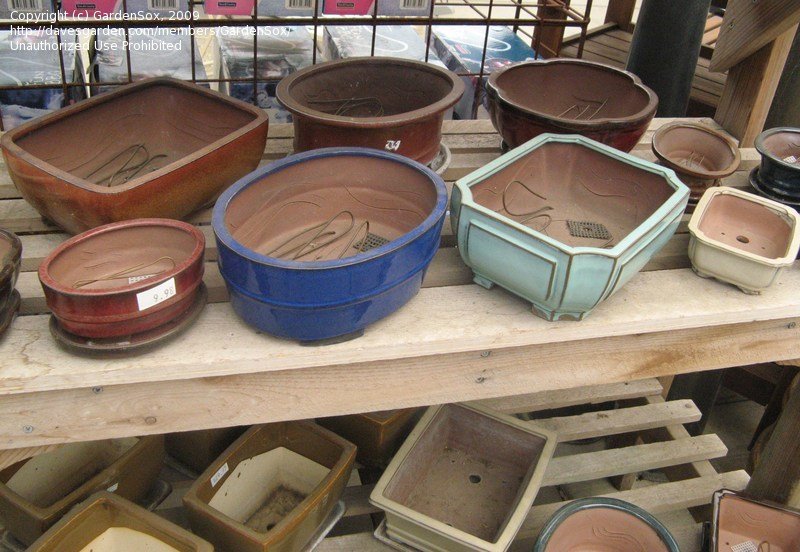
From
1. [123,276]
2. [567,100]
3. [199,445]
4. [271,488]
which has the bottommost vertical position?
[271,488]

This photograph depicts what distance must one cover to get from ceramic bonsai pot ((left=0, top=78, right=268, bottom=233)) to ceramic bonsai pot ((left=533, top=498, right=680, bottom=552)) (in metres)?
0.84

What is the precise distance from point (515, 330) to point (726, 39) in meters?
0.98

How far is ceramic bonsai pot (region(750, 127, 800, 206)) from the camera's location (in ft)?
4.17

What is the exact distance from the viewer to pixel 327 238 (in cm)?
114

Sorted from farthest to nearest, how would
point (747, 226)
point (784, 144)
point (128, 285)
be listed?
1. point (784, 144)
2. point (747, 226)
3. point (128, 285)

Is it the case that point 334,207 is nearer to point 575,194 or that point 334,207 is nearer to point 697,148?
point 575,194

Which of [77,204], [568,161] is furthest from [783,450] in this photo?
[77,204]

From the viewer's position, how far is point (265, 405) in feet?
3.39

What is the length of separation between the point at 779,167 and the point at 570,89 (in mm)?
424

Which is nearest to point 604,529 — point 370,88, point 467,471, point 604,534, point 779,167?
point 604,534

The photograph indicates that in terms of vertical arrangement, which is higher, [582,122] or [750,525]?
[582,122]

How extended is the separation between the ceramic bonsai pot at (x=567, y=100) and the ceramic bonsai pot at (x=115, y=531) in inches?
33.8

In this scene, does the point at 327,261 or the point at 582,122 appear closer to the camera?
the point at 327,261

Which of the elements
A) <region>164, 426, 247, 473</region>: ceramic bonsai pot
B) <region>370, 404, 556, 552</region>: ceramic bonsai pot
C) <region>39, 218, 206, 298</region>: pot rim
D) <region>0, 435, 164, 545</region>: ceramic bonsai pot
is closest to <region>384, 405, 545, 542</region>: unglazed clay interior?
<region>370, 404, 556, 552</region>: ceramic bonsai pot
